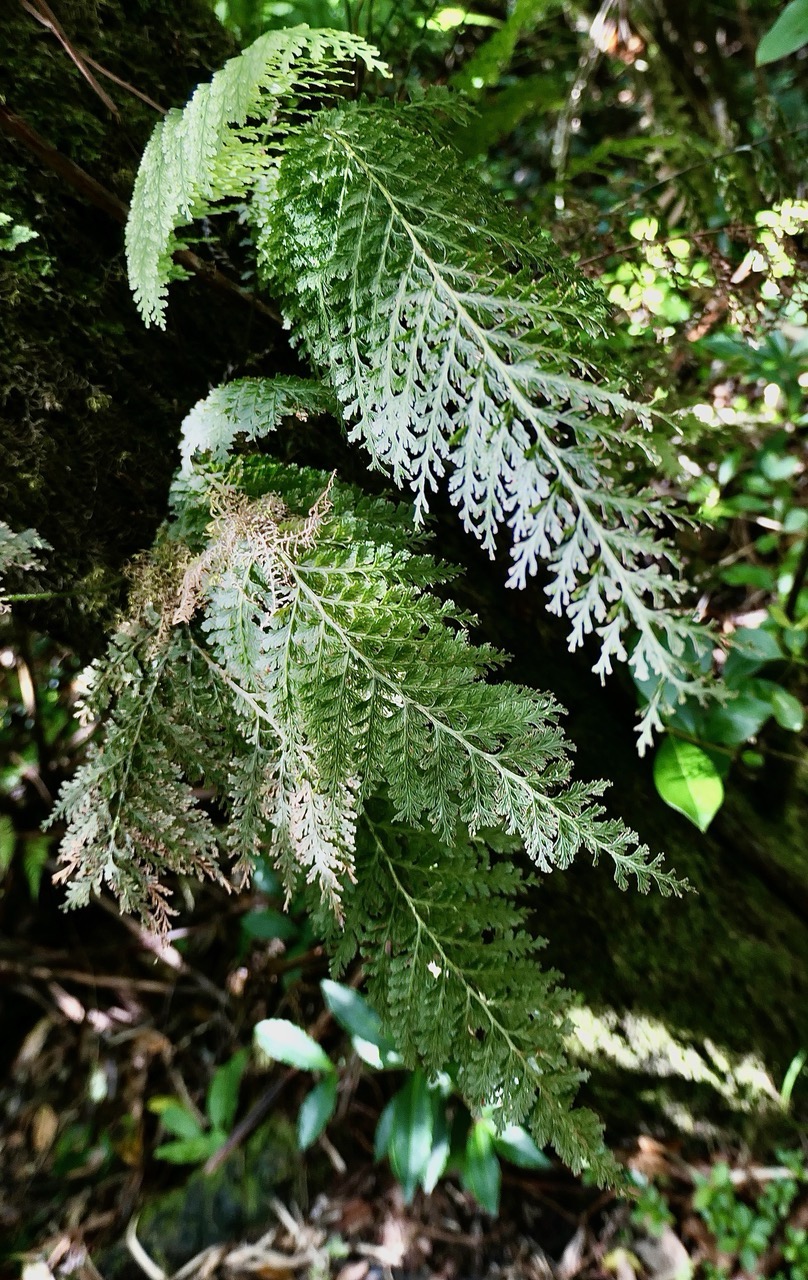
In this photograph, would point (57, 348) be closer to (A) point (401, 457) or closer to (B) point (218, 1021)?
(A) point (401, 457)

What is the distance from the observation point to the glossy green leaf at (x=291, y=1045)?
5.81ft

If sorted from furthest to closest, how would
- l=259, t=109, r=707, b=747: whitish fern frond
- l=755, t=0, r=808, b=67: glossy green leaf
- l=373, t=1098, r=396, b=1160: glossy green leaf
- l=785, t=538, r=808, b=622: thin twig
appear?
1. l=785, t=538, r=808, b=622: thin twig
2. l=373, t=1098, r=396, b=1160: glossy green leaf
3. l=755, t=0, r=808, b=67: glossy green leaf
4. l=259, t=109, r=707, b=747: whitish fern frond

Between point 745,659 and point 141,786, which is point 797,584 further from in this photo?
point 141,786

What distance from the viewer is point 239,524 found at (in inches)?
36.5

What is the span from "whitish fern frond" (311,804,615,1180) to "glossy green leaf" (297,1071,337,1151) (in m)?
0.88

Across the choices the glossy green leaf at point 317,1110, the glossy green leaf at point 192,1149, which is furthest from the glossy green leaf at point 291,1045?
the glossy green leaf at point 192,1149

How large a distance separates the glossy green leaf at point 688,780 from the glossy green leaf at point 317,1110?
1.06m

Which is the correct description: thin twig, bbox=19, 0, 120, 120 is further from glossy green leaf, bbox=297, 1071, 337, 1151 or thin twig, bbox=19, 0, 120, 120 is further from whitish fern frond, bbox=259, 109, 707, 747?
glossy green leaf, bbox=297, 1071, 337, 1151

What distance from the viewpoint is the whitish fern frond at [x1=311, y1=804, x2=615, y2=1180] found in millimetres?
945

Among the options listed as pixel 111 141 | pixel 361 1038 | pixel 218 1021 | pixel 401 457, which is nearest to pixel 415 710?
pixel 401 457

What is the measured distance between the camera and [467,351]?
759 mm

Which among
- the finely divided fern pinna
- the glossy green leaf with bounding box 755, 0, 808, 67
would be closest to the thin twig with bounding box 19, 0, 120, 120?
the finely divided fern pinna

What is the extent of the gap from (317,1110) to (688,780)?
1.17 meters

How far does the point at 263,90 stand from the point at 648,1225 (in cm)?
228
